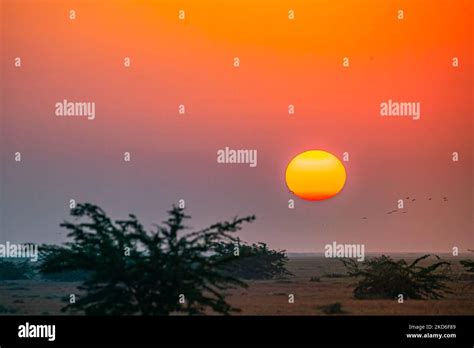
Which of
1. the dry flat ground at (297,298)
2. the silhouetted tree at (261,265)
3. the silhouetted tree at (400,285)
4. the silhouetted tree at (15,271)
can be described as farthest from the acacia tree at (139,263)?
the silhouetted tree at (15,271)

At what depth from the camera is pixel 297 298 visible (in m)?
47.9

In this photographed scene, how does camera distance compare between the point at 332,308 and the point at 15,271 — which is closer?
the point at 332,308

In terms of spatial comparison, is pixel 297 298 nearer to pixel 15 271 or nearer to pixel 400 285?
pixel 400 285

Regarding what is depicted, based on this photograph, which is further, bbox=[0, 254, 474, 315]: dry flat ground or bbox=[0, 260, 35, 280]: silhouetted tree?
bbox=[0, 260, 35, 280]: silhouetted tree

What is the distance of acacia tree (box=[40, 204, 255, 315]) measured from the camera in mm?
31234

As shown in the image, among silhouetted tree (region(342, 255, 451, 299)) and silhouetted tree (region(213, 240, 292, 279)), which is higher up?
silhouetted tree (region(213, 240, 292, 279))

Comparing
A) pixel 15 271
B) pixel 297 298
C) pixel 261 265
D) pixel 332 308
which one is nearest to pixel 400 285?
pixel 297 298

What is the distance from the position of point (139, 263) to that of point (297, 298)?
17.6 metres

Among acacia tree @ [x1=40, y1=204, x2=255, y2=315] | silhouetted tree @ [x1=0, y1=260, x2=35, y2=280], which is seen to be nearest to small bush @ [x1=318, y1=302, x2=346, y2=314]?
acacia tree @ [x1=40, y1=204, x2=255, y2=315]

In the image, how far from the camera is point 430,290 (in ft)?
154

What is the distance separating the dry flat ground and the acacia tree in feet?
20.8

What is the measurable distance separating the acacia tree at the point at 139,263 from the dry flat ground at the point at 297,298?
6352 mm

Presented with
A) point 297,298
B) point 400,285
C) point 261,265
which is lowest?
point 297,298

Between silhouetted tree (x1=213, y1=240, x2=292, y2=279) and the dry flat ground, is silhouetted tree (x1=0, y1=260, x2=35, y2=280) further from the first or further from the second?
silhouetted tree (x1=213, y1=240, x2=292, y2=279)
